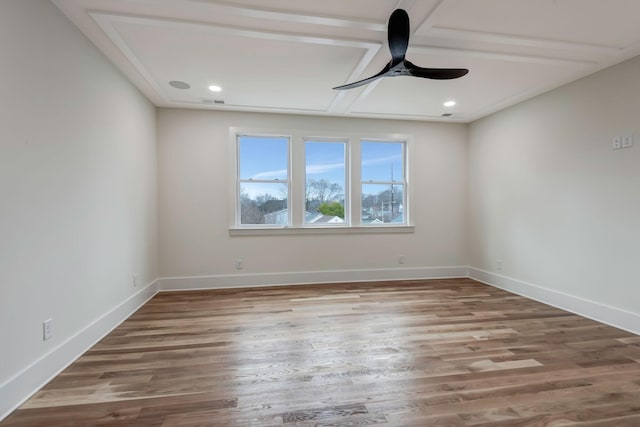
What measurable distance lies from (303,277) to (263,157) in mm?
1901

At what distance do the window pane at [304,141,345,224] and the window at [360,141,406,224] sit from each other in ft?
1.16

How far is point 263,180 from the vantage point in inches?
178

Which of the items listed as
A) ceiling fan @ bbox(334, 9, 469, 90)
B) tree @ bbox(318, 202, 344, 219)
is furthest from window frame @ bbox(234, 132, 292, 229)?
ceiling fan @ bbox(334, 9, 469, 90)

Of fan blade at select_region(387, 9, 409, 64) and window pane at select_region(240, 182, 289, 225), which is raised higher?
fan blade at select_region(387, 9, 409, 64)

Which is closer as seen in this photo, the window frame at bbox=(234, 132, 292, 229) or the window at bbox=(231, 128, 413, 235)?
the window frame at bbox=(234, 132, 292, 229)

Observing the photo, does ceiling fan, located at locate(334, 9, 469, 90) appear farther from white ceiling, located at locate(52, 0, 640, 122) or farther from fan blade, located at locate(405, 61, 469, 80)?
white ceiling, located at locate(52, 0, 640, 122)

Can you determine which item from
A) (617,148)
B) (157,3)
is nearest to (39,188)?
(157,3)

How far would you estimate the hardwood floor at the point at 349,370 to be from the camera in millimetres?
1665

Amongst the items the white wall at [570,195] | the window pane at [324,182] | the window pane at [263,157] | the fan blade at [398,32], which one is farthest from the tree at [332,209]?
the fan blade at [398,32]

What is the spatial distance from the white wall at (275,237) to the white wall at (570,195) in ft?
1.74

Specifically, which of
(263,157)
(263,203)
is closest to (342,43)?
(263,157)

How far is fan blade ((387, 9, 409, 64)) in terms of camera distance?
2008mm

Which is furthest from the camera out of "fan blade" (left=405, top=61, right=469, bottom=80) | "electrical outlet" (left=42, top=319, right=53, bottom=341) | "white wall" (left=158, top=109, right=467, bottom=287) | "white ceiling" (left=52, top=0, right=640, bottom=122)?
"white wall" (left=158, top=109, right=467, bottom=287)

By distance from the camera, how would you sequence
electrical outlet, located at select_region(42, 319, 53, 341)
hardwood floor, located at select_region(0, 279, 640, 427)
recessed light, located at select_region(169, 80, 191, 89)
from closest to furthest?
1. hardwood floor, located at select_region(0, 279, 640, 427)
2. electrical outlet, located at select_region(42, 319, 53, 341)
3. recessed light, located at select_region(169, 80, 191, 89)
